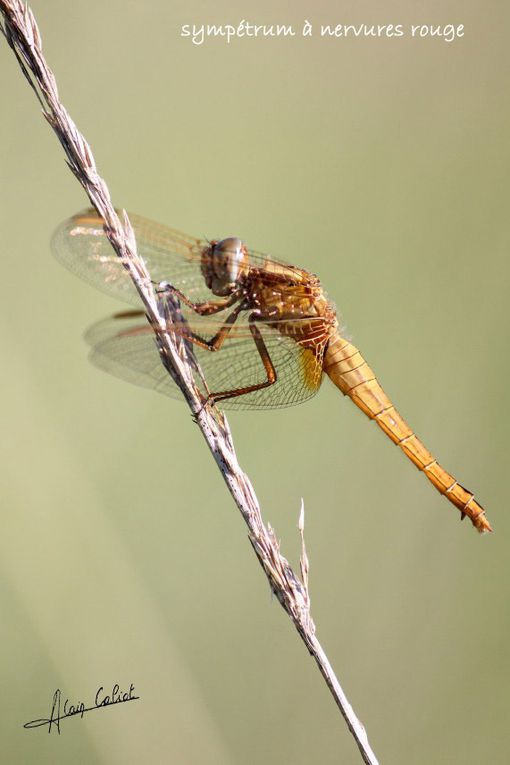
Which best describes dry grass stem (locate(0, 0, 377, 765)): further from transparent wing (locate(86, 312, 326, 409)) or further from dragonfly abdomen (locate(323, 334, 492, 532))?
dragonfly abdomen (locate(323, 334, 492, 532))

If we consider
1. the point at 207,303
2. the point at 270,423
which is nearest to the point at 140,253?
the point at 207,303

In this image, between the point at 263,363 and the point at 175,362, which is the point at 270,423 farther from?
the point at 175,362

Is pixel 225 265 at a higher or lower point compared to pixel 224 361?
higher

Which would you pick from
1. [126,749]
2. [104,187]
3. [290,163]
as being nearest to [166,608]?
[126,749]

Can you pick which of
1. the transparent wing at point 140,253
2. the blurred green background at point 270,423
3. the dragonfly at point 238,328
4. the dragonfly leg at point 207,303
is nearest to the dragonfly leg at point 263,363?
the dragonfly at point 238,328
